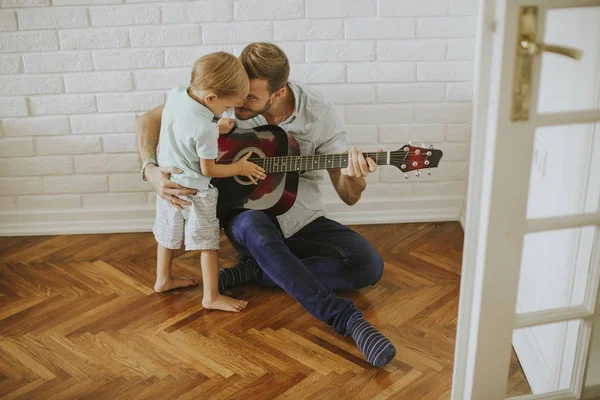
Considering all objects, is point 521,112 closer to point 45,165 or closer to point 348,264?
point 348,264

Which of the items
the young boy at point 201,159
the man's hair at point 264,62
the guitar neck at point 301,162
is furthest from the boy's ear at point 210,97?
the guitar neck at point 301,162

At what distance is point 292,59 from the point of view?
297cm

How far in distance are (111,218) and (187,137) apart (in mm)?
978

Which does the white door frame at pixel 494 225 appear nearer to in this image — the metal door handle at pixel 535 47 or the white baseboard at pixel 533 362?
the metal door handle at pixel 535 47

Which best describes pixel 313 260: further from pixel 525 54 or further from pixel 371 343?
pixel 525 54

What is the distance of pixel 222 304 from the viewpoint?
103 inches

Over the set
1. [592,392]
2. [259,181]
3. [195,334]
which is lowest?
[195,334]

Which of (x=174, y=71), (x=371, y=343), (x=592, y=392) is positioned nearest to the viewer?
(x=592, y=392)

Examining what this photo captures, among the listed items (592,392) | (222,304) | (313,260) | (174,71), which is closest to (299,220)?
(313,260)

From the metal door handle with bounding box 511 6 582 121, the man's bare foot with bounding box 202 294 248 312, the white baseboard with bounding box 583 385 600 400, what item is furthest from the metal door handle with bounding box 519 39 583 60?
the man's bare foot with bounding box 202 294 248 312

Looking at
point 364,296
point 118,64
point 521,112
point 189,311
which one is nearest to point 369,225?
point 364,296

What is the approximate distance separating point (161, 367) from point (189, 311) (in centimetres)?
33

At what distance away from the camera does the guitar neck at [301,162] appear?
2518 mm

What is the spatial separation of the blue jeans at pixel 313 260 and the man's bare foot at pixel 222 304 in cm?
15
